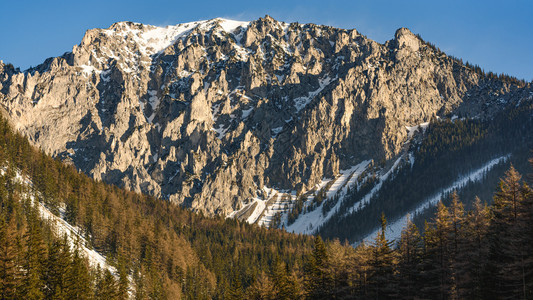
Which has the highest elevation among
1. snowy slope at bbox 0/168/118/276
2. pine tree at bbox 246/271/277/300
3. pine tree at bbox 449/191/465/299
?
snowy slope at bbox 0/168/118/276

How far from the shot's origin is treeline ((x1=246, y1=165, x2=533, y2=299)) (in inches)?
1869

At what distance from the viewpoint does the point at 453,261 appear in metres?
55.3

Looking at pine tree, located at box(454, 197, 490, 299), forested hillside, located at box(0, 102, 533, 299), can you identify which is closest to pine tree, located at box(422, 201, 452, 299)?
forested hillside, located at box(0, 102, 533, 299)

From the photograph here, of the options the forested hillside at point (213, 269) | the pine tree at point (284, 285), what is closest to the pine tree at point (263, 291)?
the forested hillside at point (213, 269)

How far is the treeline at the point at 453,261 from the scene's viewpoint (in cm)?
4747

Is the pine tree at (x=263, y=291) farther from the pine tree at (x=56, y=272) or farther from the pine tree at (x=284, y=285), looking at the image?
the pine tree at (x=56, y=272)

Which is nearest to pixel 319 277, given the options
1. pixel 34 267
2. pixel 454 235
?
pixel 454 235

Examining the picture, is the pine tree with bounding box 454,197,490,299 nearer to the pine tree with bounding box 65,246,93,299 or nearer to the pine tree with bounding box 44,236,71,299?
the pine tree with bounding box 65,246,93,299

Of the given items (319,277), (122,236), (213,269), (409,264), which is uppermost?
(122,236)

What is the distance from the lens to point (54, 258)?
71.4 meters

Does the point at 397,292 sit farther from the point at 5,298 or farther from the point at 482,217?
the point at 5,298

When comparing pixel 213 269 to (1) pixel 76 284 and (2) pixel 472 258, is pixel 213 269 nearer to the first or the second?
(1) pixel 76 284

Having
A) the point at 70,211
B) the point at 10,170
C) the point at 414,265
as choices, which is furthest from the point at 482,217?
the point at 10,170

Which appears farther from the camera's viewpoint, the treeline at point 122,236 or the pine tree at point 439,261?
the treeline at point 122,236
